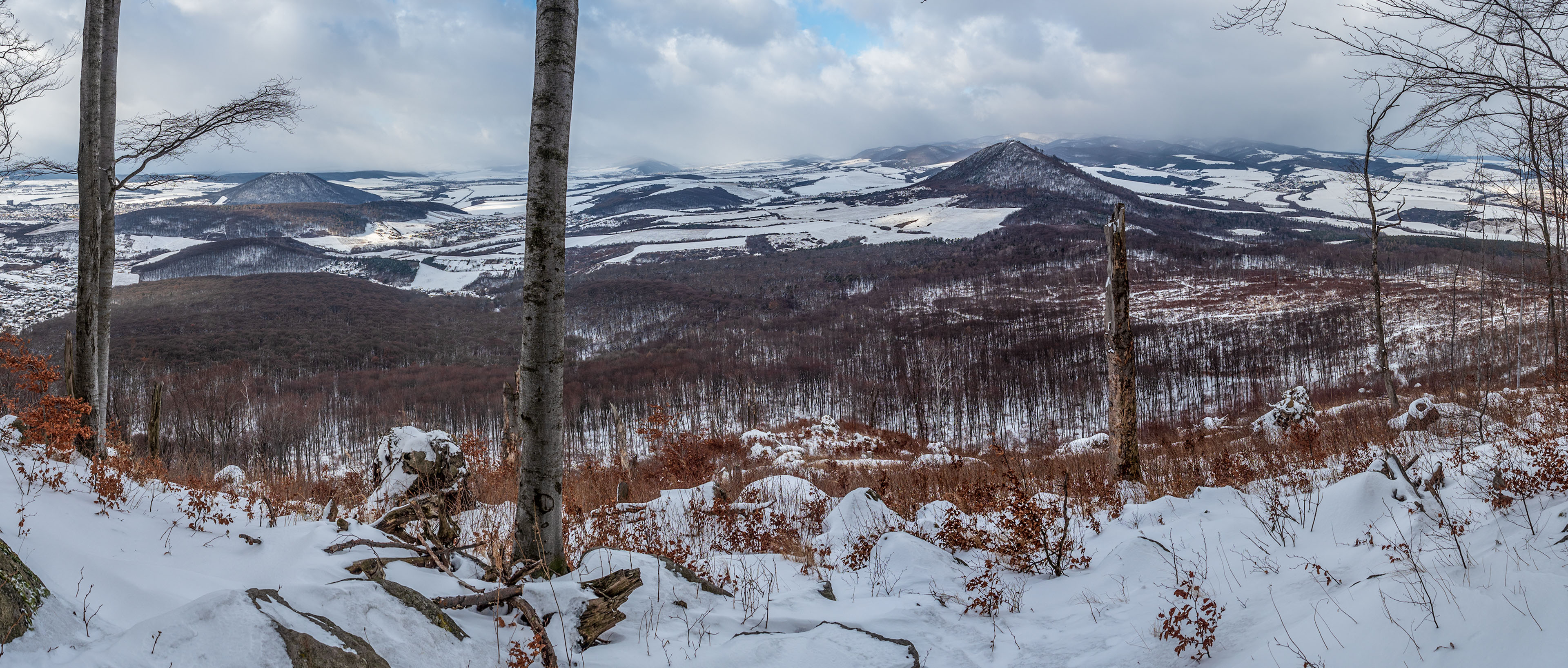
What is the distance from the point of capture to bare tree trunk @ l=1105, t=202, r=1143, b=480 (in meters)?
10.3

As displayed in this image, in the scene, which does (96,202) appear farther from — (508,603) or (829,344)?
(829,344)

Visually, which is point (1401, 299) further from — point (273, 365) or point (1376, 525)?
point (273, 365)

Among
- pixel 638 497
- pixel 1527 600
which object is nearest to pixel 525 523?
pixel 1527 600

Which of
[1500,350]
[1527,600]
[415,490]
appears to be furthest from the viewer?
[1500,350]

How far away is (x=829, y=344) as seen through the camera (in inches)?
3578

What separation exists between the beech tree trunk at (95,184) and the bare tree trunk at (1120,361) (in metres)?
13.7

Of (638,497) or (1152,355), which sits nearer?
(638,497)

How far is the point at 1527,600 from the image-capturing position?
2900 mm

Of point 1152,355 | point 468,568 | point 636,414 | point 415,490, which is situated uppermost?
point 468,568

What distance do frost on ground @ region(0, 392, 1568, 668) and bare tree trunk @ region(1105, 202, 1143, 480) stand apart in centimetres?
338

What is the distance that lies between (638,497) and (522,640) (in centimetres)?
745

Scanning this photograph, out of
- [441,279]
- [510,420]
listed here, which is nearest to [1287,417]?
[510,420]

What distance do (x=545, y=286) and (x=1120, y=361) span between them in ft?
31.1

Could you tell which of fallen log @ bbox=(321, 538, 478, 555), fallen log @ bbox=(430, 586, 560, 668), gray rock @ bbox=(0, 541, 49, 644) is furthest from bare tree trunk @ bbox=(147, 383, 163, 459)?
fallen log @ bbox=(430, 586, 560, 668)
